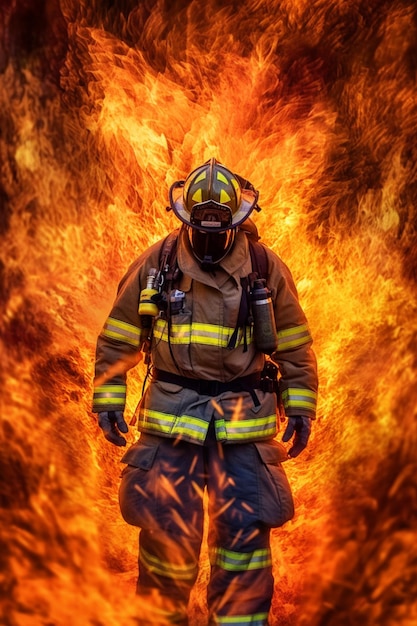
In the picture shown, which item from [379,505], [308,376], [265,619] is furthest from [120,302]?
[379,505]

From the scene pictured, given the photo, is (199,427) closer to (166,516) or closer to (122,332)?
(166,516)

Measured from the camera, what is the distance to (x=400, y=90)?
6.22m

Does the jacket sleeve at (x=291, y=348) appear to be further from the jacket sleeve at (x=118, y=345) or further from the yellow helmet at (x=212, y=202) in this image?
the jacket sleeve at (x=118, y=345)

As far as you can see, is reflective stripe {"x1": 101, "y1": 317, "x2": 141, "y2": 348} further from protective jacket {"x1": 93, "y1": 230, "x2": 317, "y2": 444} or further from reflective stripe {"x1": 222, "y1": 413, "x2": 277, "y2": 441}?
reflective stripe {"x1": 222, "y1": 413, "x2": 277, "y2": 441}

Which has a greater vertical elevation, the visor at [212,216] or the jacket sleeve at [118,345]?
Answer: the visor at [212,216]

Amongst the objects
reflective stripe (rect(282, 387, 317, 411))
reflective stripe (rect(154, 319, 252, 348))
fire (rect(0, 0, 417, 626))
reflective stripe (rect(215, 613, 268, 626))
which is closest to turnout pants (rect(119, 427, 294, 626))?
reflective stripe (rect(215, 613, 268, 626))

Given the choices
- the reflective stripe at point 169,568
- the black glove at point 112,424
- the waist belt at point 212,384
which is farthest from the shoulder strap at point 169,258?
the reflective stripe at point 169,568

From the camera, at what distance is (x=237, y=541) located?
4.07 m

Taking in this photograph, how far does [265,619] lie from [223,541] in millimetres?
442

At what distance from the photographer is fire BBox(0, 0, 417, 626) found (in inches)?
229

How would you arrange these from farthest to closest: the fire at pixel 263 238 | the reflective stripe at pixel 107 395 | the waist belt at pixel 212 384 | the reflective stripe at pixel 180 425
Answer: the fire at pixel 263 238 → the reflective stripe at pixel 107 395 → the waist belt at pixel 212 384 → the reflective stripe at pixel 180 425

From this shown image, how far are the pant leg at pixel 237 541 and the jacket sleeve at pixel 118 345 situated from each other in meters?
0.60

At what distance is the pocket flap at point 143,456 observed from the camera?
165 inches

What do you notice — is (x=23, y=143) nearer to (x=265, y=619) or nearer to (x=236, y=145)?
(x=236, y=145)
